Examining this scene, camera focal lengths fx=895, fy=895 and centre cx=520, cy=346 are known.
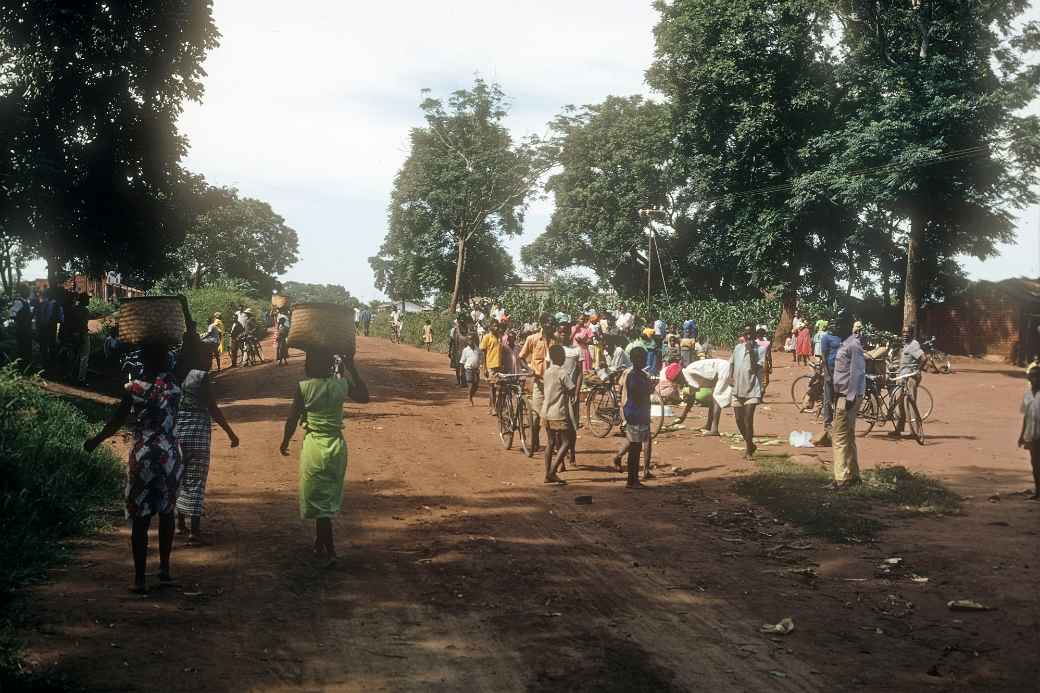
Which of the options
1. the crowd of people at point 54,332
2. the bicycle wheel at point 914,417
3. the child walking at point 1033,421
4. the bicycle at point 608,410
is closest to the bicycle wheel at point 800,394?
the bicycle wheel at point 914,417

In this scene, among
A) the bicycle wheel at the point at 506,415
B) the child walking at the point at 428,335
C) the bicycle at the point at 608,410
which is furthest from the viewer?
the child walking at the point at 428,335

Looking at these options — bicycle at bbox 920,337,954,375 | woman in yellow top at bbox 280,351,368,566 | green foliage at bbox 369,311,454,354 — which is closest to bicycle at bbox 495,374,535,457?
woman in yellow top at bbox 280,351,368,566

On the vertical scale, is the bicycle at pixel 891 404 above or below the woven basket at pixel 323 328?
below

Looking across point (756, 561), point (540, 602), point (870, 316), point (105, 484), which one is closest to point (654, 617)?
point (540, 602)

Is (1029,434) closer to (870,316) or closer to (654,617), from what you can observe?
(654,617)

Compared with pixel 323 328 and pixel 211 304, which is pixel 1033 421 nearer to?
pixel 323 328

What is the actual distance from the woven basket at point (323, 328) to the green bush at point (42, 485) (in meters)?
2.71

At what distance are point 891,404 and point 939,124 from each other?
1910 centimetres

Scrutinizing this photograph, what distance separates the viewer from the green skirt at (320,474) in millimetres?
7352

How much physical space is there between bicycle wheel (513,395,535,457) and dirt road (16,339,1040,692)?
2.04 m

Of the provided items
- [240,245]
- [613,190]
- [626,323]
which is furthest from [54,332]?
[240,245]

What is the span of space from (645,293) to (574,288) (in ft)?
18.9

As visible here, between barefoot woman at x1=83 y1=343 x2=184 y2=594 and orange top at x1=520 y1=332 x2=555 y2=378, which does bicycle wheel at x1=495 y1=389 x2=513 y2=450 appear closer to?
orange top at x1=520 y1=332 x2=555 y2=378

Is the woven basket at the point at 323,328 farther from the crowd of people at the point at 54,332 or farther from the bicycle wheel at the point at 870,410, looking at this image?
the crowd of people at the point at 54,332
